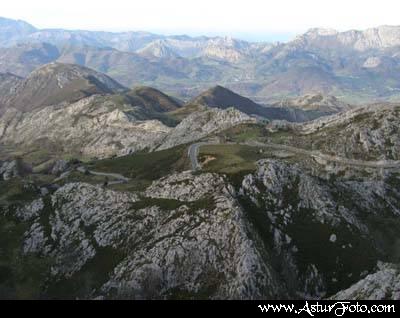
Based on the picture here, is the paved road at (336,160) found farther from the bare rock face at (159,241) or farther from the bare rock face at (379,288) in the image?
the bare rock face at (379,288)

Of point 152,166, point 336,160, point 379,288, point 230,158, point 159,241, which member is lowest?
point 152,166

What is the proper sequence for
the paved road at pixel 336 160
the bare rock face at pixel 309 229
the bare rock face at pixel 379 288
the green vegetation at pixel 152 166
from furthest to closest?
the green vegetation at pixel 152 166 → the paved road at pixel 336 160 → the bare rock face at pixel 309 229 → the bare rock face at pixel 379 288

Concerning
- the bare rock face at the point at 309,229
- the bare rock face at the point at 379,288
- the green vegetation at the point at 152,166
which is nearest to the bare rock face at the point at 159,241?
the bare rock face at the point at 309,229

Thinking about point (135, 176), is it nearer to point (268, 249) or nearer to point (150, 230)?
point (150, 230)

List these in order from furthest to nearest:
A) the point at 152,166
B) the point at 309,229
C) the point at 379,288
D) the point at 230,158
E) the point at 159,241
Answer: the point at 152,166 → the point at 230,158 → the point at 309,229 → the point at 159,241 → the point at 379,288

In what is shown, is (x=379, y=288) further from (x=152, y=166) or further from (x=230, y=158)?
(x=152, y=166)

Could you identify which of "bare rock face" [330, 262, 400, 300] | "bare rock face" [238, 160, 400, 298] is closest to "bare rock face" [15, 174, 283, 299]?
"bare rock face" [238, 160, 400, 298]

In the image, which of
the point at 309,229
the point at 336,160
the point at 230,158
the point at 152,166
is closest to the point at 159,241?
the point at 309,229

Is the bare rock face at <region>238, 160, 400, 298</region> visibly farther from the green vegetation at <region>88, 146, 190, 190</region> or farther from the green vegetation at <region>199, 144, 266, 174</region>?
the green vegetation at <region>88, 146, 190, 190</region>
